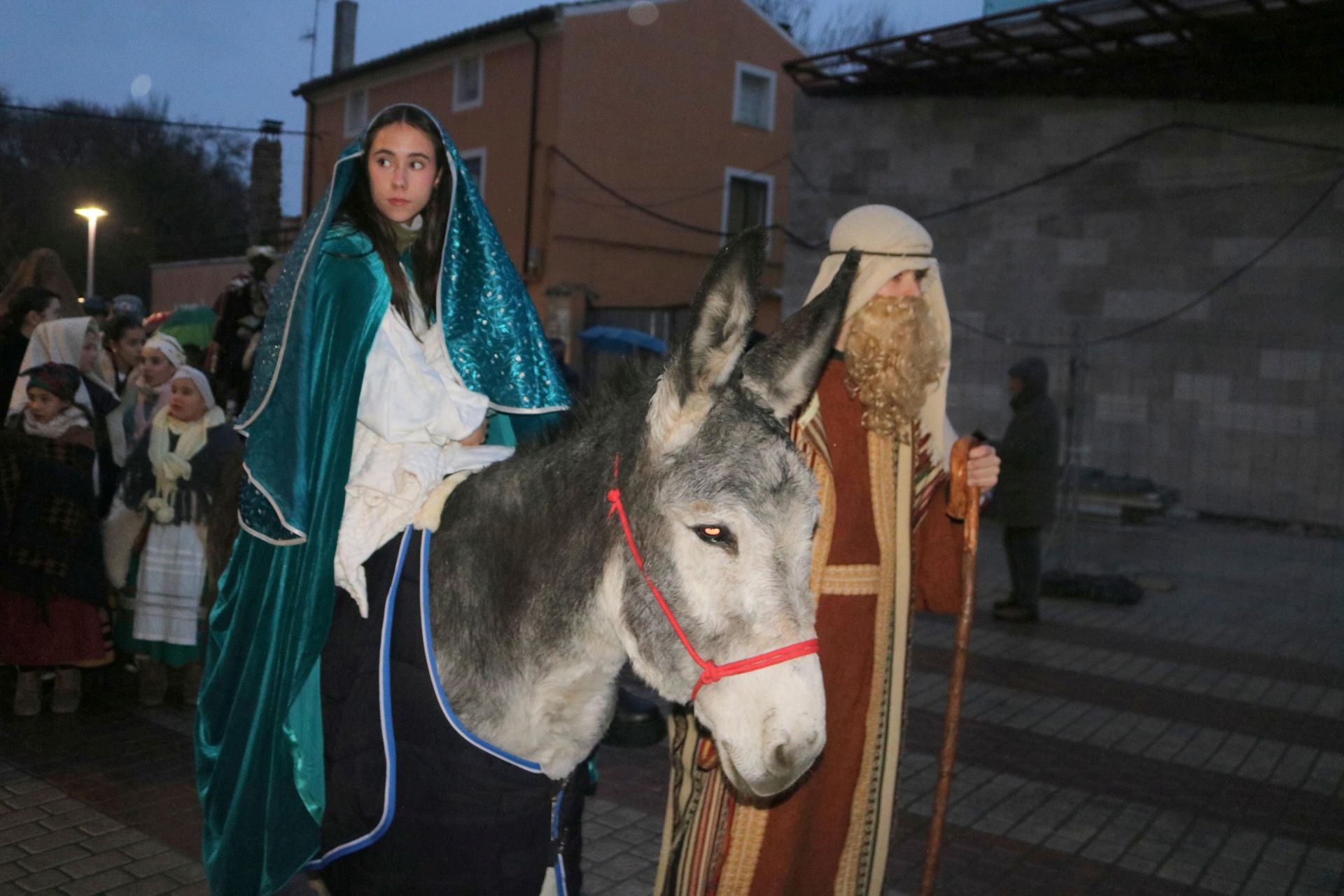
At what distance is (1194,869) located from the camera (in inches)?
169

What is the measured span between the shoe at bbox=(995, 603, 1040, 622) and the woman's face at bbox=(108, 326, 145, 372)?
22.6 feet

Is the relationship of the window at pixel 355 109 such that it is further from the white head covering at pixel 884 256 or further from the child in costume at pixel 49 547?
the white head covering at pixel 884 256

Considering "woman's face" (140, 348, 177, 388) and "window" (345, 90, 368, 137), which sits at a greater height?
"window" (345, 90, 368, 137)

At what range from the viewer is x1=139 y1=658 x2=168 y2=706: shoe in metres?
5.80

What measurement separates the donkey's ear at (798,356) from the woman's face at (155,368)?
5.06 metres

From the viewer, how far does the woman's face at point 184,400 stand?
5758 millimetres

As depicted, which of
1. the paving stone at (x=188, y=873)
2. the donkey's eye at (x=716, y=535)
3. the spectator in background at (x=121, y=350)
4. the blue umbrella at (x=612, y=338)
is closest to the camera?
the donkey's eye at (x=716, y=535)

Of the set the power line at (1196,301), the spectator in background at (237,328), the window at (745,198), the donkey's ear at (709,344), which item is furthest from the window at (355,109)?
the donkey's ear at (709,344)

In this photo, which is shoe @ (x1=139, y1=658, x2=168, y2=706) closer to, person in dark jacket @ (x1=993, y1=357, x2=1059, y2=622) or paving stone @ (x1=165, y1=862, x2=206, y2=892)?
paving stone @ (x1=165, y1=862, x2=206, y2=892)

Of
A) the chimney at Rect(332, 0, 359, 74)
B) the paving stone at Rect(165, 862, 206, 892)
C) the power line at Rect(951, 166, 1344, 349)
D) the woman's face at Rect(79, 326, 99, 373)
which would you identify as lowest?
the paving stone at Rect(165, 862, 206, 892)

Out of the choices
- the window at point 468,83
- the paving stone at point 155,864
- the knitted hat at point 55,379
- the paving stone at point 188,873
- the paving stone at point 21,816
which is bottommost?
the paving stone at point 155,864

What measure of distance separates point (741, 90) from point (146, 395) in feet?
65.4

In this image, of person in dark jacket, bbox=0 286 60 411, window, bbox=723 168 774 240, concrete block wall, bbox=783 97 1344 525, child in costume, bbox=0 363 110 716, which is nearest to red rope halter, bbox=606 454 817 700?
child in costume, bbox=0 363 110 716

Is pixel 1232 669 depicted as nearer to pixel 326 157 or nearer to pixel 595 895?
pixel 595 895
